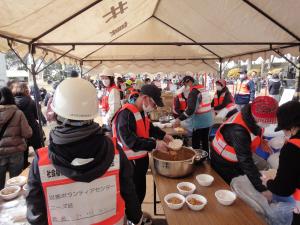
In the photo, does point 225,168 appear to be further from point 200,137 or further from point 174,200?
point 200,137

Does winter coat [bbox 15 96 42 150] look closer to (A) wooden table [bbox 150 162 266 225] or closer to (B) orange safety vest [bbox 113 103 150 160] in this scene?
(B) orange safety vest [bbox 113 103 150 160]

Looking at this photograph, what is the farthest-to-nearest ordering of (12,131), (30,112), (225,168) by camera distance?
(30,112) → (12,131) → (225,168)

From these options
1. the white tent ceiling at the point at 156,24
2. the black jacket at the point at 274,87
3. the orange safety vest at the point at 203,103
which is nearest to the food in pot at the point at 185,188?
the white tent ceiling at the point at 156,24

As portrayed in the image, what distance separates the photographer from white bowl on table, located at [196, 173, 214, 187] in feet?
6.61

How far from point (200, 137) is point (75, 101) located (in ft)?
12.8

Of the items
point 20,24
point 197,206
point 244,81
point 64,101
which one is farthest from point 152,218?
point 244,81

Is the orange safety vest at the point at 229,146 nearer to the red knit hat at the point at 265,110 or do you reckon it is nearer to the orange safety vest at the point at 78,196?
the red knit hat at the point at 265,110

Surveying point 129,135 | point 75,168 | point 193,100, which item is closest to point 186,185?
point 129,135

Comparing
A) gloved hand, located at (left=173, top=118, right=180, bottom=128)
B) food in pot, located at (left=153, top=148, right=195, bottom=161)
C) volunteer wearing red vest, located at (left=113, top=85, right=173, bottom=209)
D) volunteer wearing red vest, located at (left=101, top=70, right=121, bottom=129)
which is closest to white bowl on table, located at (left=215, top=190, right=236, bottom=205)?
food in pot, located at (left=153, top=148, right=195, bottom=161)

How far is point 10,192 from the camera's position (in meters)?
1.97

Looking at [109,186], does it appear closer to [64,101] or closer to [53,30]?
[64,101]

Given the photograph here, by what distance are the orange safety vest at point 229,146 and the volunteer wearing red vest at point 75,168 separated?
3.88ft

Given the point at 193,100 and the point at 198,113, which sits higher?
the point at 193,100

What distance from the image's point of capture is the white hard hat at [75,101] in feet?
3.78
